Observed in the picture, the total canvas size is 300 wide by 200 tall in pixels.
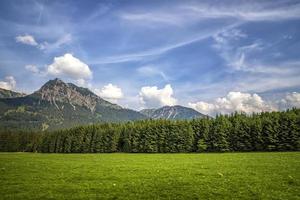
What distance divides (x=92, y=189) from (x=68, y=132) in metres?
148

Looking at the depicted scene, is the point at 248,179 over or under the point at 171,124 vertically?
under

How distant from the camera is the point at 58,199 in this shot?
17344 mm

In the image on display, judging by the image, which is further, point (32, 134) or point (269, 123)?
point (32, 134)

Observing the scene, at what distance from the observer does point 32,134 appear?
192 metres

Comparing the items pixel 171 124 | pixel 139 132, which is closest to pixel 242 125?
pixel 171 124

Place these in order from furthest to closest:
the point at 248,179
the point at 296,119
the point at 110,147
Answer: the point at 110,147 < the point at 296,119 < the point at 248,179

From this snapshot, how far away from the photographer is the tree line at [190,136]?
99.9m

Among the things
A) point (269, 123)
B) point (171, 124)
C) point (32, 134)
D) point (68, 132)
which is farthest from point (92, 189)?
point (32, 134)

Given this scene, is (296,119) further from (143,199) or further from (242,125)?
(143,199)

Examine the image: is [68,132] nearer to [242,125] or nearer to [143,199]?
[242,125]

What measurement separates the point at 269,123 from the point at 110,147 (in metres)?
75.2

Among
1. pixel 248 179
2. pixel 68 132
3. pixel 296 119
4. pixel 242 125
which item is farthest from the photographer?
pixel 68 132

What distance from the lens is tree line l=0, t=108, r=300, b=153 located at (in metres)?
99.9

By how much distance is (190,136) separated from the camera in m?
121
